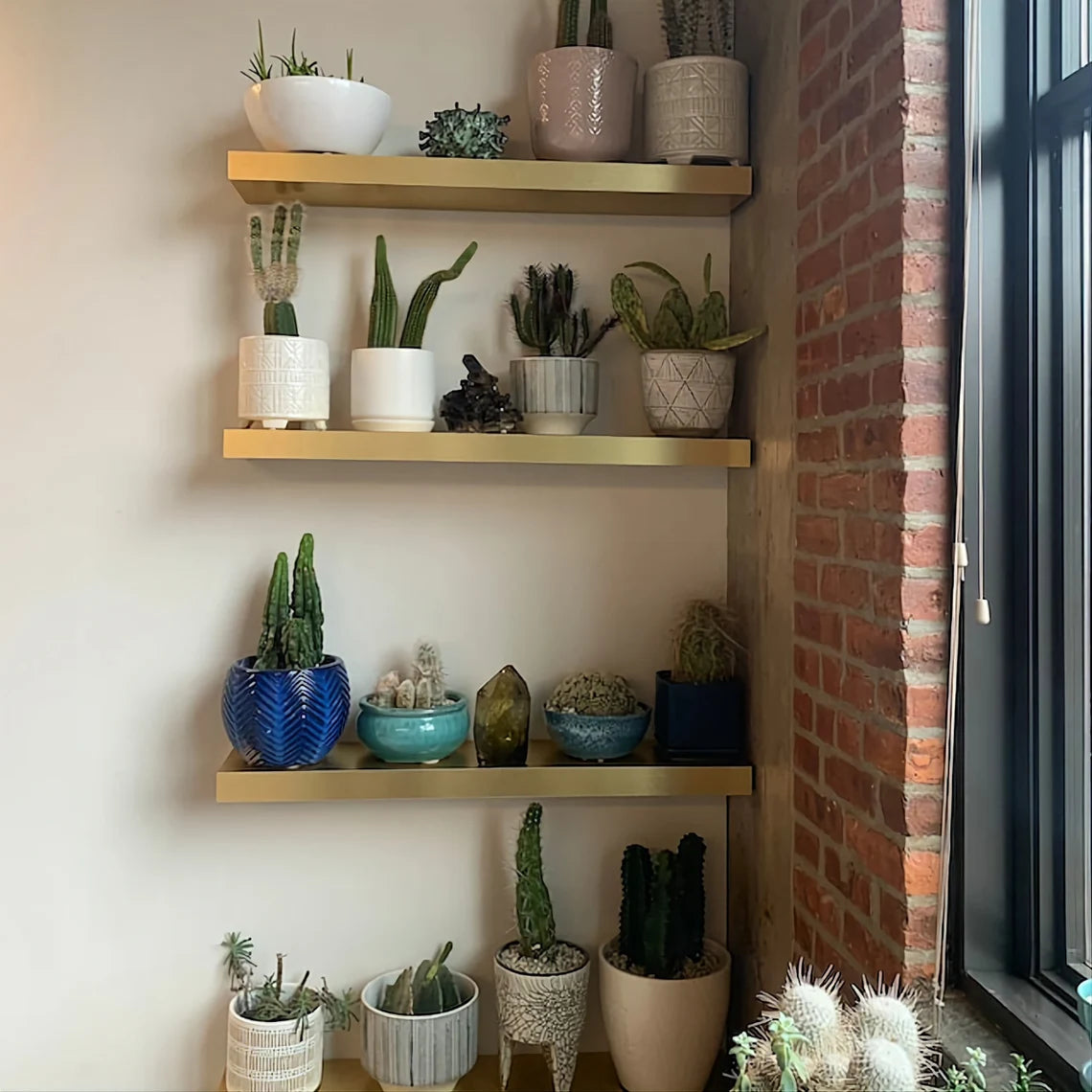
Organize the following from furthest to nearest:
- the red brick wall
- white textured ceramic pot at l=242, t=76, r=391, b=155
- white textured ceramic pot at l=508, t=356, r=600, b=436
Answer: white textured ceramic pot at l=508, t=356, r=600, b=436, white textured ceramic pot at l=242, t=76, r=391, b=155, the red brick wall

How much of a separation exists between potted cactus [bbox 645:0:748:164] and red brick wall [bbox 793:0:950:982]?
20 centimetres

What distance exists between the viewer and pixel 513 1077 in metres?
1.80

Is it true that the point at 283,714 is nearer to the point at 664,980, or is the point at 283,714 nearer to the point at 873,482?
the point at 664,980

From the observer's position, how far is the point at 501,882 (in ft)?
6.14

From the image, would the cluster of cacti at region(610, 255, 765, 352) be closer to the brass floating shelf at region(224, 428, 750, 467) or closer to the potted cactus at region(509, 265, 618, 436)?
the potted cactus at region(509, 265, 618, 436)

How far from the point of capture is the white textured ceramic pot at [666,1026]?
166cm

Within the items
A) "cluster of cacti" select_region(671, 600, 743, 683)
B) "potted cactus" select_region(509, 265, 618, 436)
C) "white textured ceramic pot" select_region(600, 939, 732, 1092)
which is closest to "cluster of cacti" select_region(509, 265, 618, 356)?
"potted cactus" select_region(509, 265, 618, 436)

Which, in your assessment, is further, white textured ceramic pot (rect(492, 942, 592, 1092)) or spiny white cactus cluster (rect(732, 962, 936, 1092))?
white textured ceramic pot (rect(492, 942, 592, 1092))

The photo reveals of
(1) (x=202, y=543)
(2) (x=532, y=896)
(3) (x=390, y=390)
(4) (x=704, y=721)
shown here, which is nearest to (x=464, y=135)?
(3) (x=390, y=390)

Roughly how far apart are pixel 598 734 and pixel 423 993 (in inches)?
20.2

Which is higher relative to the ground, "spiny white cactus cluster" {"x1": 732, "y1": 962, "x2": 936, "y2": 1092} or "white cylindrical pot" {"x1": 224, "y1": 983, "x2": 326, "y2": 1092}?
"spiny white cactus cluster" {"x1": 732, "y1": 962, "x2": 936, "y2": 1092}

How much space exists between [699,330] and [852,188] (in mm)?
432

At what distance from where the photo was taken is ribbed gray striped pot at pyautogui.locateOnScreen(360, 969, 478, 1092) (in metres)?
1.69

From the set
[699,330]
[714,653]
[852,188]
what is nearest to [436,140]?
[699,330]
